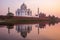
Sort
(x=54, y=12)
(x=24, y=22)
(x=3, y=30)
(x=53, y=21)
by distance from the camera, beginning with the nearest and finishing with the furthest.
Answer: (x=3, y=30), (x=54, y=12), (x=24, y=22), (x=53, y=21)

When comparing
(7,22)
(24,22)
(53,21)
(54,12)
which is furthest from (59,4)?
(7,22)

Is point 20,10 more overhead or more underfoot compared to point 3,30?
more overhead

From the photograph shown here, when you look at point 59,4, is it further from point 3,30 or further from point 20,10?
point 3,30

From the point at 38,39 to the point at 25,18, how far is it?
1.59 m

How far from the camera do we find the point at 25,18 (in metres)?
5.14

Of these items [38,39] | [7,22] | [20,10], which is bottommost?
[38,39]

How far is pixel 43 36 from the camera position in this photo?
383cm

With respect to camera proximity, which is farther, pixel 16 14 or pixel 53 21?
pixel 53 21

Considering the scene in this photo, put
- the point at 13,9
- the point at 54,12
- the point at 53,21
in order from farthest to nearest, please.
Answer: the point at 53,21
the point at 54,12
the point at 13,9

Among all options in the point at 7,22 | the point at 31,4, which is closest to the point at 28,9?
the point at 31,4

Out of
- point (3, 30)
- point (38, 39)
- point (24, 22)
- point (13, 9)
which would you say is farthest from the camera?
point (24, 22)

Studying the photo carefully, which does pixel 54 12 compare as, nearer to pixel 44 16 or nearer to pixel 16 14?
pixel 44 16

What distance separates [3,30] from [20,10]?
0.83 metres

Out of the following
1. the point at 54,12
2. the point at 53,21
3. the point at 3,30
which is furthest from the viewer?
the point at 53,21
